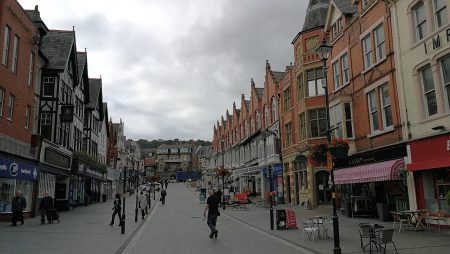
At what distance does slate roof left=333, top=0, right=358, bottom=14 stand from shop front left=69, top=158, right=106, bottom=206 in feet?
81.3

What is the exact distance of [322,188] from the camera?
100ft

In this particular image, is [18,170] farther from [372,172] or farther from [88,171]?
[372,172]

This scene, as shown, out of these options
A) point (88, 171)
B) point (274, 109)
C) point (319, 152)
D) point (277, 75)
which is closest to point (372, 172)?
point (319, 152)

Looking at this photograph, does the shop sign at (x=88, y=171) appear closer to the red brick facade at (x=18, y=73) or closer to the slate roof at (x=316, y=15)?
the red brick facade at (x=18, y=73)

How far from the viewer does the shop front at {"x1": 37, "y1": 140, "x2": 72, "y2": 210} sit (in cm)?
2747

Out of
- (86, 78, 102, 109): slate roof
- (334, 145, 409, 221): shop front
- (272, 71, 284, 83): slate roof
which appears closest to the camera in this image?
(334, 145, 409, 221): shop front

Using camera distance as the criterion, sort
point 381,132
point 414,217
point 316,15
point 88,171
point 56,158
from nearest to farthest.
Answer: point 414,217 → point 381,132 → point 56,158 → point 316,15 → point 88,171

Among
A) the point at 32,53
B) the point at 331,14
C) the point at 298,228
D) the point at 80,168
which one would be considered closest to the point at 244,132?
the point at 80,168

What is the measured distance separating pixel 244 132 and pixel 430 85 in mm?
43469

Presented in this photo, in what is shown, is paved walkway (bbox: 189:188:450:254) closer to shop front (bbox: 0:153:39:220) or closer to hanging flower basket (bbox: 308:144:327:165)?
hanging flower basket (bbox: 308:144:327:165)

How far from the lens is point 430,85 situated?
1697 cm

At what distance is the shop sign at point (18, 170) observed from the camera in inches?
812

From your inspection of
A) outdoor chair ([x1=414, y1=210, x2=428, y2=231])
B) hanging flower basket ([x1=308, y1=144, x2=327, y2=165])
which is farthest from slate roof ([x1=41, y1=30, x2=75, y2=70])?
outdoor chair ([x1=414, y1=210, x2=428, y2=231])

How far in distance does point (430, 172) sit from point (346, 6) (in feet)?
44.5
